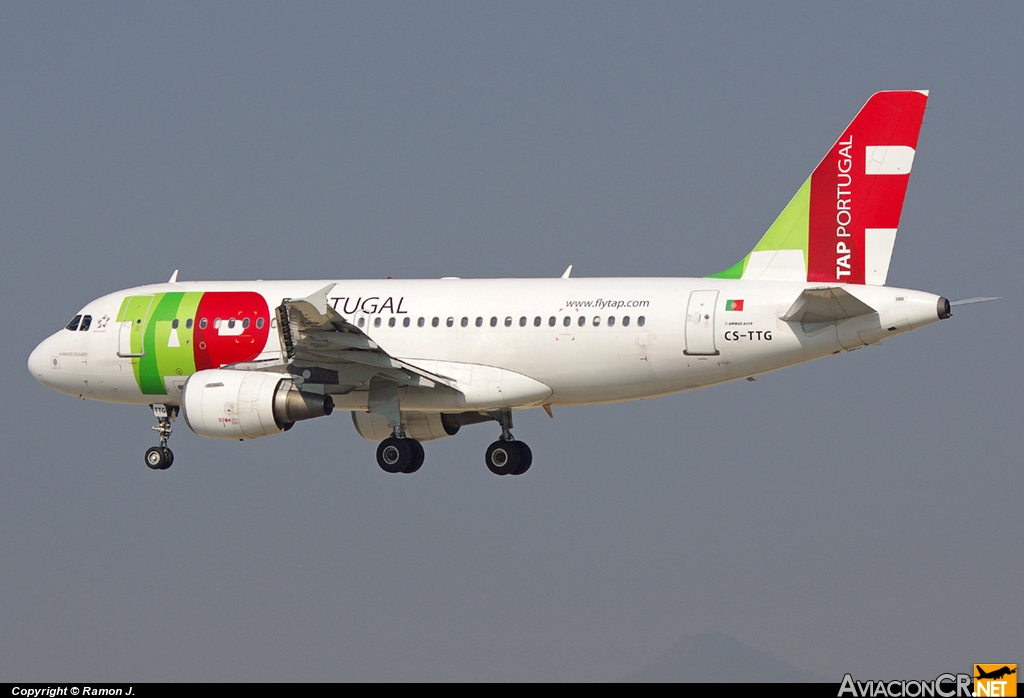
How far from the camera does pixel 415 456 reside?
1708 inches

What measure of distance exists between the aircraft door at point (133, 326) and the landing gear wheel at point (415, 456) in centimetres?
683

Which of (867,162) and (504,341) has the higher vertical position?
(867,162)

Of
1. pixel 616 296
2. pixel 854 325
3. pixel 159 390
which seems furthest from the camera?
pixel 159 390

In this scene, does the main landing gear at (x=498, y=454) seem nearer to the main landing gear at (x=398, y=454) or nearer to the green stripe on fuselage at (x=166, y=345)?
the main landing gear at (x=398, y=454)

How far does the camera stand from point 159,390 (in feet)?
146

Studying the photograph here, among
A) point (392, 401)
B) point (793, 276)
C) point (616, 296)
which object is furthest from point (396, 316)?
point (793, 276)

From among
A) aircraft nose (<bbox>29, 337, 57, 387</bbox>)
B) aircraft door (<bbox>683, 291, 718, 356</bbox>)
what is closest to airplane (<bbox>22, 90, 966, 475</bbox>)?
aircraft door (<bbox>683, 291, 718, 356</bbox>)

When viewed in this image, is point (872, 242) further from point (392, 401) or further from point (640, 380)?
point (392, 401)

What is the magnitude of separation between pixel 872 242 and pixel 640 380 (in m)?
5.69

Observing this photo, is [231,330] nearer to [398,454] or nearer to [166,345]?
[166,345]

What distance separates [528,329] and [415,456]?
4.62 metres

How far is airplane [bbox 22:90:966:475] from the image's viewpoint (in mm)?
38781

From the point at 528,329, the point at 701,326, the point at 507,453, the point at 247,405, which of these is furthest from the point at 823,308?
the point at 247,405

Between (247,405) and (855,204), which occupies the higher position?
(855,204)
